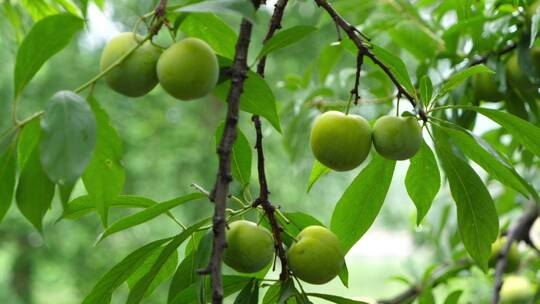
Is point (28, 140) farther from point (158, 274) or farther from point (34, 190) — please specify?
point (158, 274)

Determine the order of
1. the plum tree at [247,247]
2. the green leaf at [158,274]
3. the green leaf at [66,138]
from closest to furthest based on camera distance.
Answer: the green leaf at [66,138], the plum tree at [247,247], the green leaf at [158,274]

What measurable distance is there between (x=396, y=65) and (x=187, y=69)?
194 millimetres

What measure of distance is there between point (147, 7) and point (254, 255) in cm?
18

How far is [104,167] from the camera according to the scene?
0.40 meters

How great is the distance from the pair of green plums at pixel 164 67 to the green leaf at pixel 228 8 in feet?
0.10

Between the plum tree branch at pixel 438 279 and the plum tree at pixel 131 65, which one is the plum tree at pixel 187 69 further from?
the plum tree branch at pixel 438 279

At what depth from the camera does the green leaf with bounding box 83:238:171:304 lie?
0.49 metres

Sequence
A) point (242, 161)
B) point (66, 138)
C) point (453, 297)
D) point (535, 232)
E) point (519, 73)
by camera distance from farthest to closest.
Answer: point (535, 232) < point (453, 297) < point (519, 73) < point (242, 161) < point (66, 138)

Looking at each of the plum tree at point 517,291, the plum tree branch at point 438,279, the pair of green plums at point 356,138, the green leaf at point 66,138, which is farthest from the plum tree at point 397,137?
the plum tree at point 517,291

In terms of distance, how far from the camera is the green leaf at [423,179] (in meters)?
0.55

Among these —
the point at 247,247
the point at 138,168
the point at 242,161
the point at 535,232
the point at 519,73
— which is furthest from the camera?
the point at 138,168

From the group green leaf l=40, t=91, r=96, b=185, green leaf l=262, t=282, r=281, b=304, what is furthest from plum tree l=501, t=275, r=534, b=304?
green leaf l=40, t=91, r=96, b=185

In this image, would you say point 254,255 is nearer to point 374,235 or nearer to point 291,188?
point 291,188

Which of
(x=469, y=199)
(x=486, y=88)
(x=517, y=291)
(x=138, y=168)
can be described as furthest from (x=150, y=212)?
(x=138, y=168)
